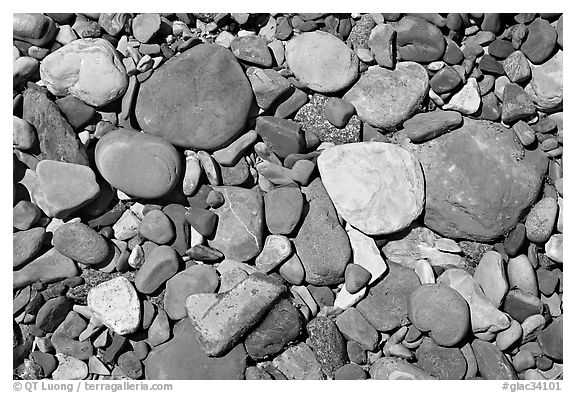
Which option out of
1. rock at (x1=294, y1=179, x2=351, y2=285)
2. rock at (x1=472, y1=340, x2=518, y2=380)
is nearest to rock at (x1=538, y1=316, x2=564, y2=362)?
rock at (x1=472, y1=340, x2=518, y2=380)

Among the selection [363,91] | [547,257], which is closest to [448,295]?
[547,257]

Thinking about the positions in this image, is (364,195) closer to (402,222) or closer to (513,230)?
(402,222)

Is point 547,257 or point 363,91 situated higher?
point 363,91

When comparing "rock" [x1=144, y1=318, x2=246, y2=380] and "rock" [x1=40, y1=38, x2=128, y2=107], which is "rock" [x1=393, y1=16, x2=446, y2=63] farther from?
"rock" [x1=144, y1=318, x2=246, y2=380]

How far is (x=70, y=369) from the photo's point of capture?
1.49 m

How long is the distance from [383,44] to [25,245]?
3.56 ft

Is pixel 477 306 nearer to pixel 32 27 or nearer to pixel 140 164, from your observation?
pixel 140 164

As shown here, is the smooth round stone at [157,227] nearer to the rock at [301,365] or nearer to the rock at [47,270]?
the rock at [47,270]

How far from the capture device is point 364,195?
4.83 feet

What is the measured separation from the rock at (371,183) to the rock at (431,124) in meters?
0.07

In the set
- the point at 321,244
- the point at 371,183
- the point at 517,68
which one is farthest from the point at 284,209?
the point at 517,68

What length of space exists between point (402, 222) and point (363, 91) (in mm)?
370

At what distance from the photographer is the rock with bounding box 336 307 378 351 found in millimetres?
1497
